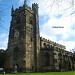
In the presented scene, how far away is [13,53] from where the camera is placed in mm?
54062

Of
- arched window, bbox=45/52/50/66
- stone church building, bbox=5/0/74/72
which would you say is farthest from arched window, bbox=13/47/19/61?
arched window, bbox=45/52/50/66

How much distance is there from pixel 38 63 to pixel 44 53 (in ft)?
11.3

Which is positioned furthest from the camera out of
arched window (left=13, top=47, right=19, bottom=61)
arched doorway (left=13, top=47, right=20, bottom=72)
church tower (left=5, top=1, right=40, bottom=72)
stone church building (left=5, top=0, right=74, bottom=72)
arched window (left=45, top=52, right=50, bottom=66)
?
arched window (left=45, top=52, right=50, bottom=66)

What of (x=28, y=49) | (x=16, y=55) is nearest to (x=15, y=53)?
(x=16, y=55)

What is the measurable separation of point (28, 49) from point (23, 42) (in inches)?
85.8

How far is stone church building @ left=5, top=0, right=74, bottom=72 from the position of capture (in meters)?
51.8

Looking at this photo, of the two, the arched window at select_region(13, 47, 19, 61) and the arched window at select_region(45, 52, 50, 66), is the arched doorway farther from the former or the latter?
the arched window at select_region(45, 52, 50, 66)

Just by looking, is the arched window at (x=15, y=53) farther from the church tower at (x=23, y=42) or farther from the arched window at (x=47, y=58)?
the arched window at (x=47, y=58)

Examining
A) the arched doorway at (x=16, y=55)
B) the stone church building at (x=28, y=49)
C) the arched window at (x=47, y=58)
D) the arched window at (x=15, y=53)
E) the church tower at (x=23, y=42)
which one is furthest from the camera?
the arched window at (x=47, y=58)

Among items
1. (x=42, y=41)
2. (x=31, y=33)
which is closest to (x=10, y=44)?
(x=31, y=33)

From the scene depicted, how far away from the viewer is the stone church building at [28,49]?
51.8 metres

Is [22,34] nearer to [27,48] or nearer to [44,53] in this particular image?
[27,48]

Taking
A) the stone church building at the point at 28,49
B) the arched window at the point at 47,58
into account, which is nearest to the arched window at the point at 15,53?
the stone church building at the point at 28,49

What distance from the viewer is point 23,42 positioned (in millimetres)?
52375
